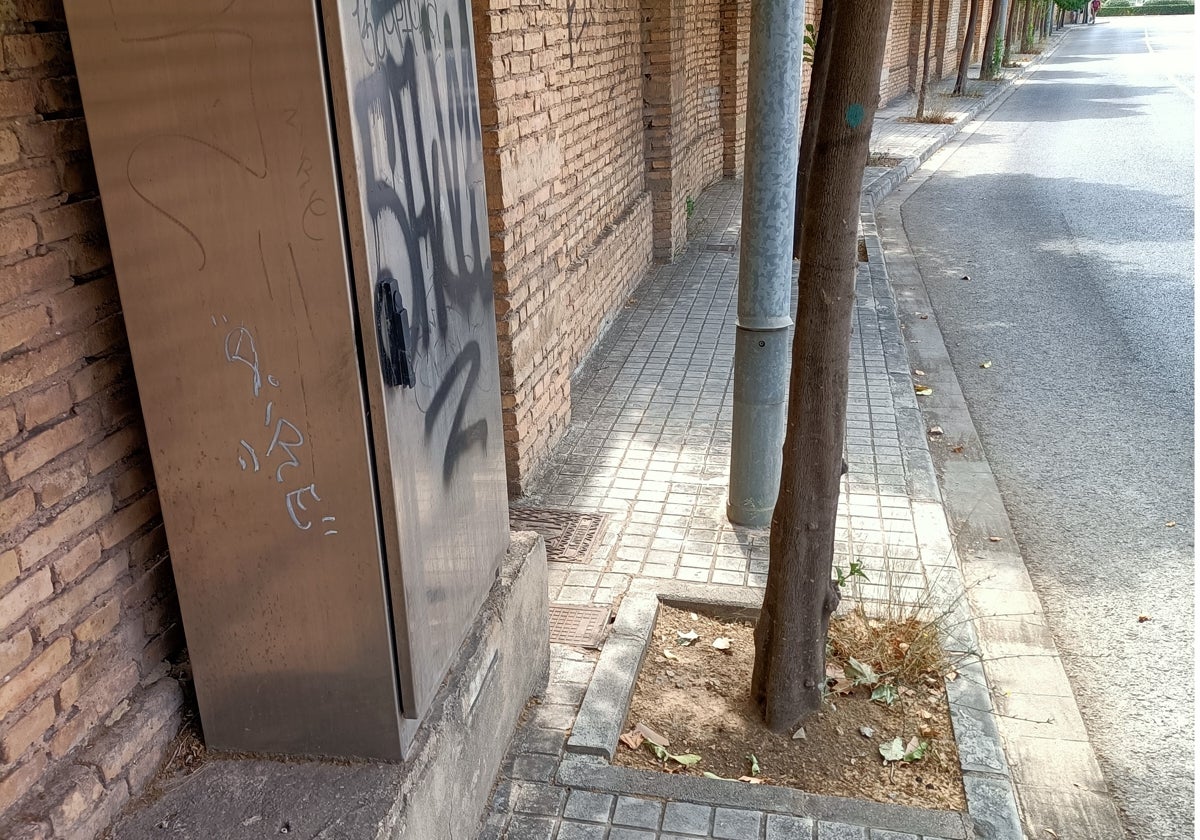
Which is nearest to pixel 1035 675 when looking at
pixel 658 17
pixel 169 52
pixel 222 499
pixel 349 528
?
pixel 349 528

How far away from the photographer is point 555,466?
18.3ft

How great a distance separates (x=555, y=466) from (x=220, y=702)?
3094 mm

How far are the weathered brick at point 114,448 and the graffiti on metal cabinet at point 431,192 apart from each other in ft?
2.28

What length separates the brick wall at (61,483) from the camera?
207cm

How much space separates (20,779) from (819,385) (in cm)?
239

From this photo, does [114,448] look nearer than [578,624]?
Yes

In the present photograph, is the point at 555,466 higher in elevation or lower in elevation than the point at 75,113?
lower

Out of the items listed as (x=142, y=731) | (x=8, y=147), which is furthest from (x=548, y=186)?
(x=142, y=731)

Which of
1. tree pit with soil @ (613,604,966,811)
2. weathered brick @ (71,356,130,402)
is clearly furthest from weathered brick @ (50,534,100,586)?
tree pit with soil @ (613,604,966,811)

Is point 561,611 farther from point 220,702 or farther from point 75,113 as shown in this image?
point 75,113

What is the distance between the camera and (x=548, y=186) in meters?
5.43

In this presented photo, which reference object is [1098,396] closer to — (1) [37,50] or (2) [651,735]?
(2) [651,735]

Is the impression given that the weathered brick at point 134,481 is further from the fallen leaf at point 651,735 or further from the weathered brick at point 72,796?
the fallen leaf at point 651,735

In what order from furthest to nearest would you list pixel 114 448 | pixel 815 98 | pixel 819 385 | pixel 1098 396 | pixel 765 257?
pixel 1098 396, pixel 815 98, pixel 765 257, pixel 819 385, pixel 114 448
